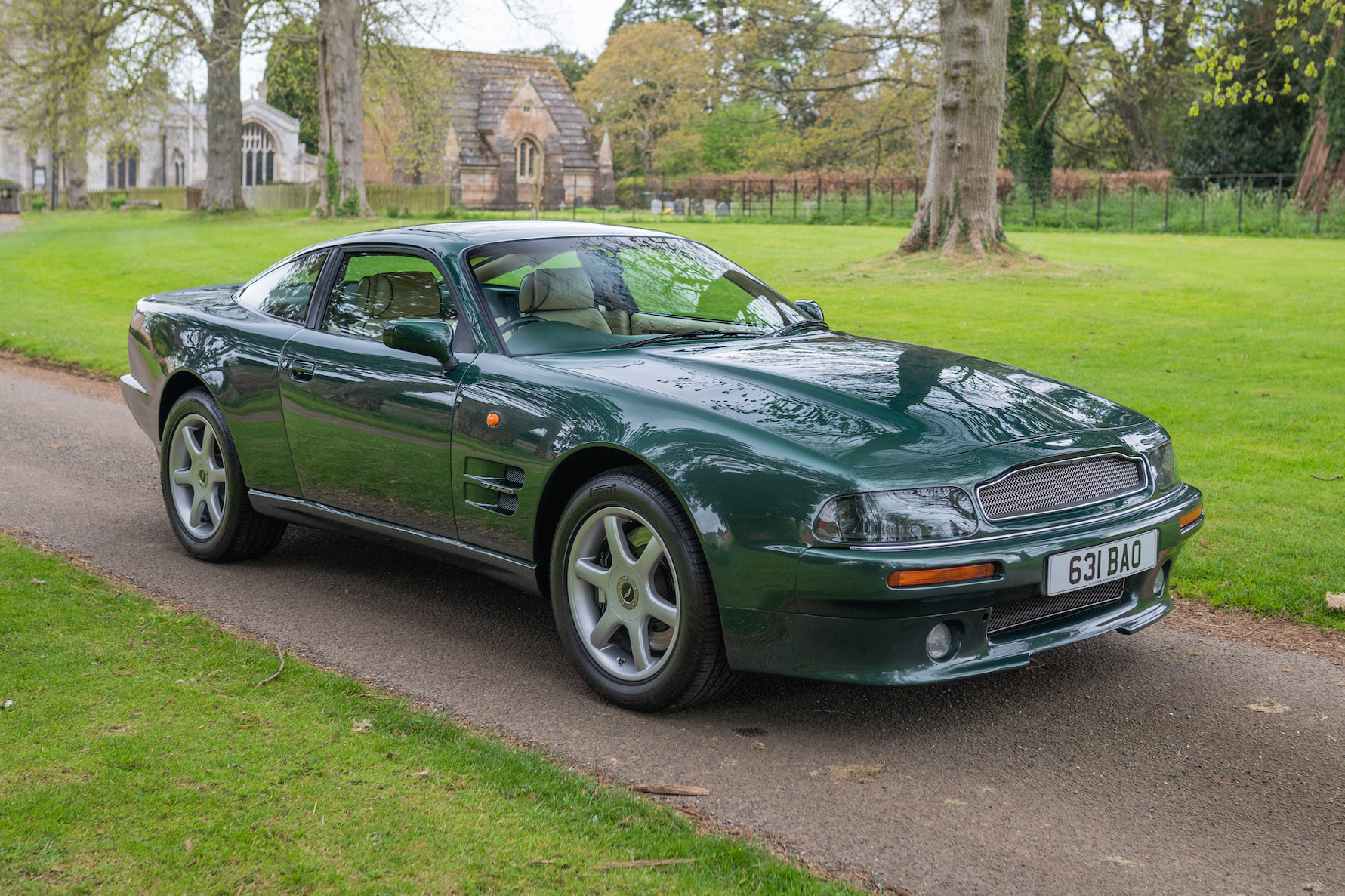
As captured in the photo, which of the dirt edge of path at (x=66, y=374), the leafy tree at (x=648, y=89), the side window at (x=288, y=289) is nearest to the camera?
the side window at (x=288, y=289)

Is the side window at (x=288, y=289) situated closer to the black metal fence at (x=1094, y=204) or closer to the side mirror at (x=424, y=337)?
the side mirror at (x=424, y=337)

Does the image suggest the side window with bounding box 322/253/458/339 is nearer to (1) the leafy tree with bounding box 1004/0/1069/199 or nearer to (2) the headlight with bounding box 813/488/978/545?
(2) the headlight with bounding box 813/488/978/545

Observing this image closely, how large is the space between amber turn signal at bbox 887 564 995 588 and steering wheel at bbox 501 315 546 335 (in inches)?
73.9

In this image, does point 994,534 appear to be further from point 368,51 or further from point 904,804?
point 368,51

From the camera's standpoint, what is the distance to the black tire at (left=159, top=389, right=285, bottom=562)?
5.49 metres

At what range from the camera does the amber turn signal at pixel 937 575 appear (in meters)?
3.38

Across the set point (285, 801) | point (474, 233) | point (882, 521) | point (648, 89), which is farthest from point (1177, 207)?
point (648, 89)

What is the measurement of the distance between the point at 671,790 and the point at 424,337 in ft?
6.35

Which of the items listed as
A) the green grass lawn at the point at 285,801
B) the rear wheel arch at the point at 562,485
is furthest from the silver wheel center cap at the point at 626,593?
the green grass lawn at the point at 285,801

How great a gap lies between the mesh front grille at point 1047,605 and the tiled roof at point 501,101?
207 ft

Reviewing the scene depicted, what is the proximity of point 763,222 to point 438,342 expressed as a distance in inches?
1674

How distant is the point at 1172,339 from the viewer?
1291 centimetres

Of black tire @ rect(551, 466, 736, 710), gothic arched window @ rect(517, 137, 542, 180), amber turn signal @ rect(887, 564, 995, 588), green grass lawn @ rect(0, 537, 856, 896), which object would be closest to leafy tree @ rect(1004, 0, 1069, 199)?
gothic arched window @ rect(517, 137, 542, 180)

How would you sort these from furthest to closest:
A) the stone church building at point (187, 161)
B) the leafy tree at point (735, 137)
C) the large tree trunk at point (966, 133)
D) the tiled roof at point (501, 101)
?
the leafy tree at point (735, 137) → the stone church building at point (187, 161) → the tiled roof at point (501, 101) → the large tree trunk at point (966, 133)
